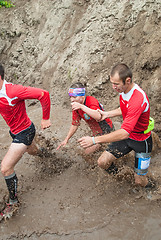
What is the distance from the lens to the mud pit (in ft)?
9.77

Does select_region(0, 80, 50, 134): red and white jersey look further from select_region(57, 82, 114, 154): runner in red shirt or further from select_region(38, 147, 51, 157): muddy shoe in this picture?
select_region(38, 147, 51, 157): muddy shoe

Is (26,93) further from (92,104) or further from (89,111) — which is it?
(92,104)

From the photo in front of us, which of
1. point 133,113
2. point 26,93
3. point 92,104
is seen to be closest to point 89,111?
point 92,104

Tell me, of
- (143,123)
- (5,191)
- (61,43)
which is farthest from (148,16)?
(5,191)

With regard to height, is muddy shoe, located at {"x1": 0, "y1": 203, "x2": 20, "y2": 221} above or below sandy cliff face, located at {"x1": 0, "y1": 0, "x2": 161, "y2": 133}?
below

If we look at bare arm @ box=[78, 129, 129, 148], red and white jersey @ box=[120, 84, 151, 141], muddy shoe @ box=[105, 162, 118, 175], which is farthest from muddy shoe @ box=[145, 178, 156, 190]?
bare arm @ box=[78, 129, 129, 148]

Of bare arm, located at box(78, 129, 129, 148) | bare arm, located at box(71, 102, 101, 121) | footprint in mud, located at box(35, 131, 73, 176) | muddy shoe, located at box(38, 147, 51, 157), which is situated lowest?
footprint in mud, located at box(35, 131, 73, 176)

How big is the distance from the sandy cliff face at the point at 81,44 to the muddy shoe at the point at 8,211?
11.0 feet

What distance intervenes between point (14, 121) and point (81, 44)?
4.76 metres

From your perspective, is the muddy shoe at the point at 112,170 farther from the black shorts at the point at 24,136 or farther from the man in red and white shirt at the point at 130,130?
the black shorts at the point at 24,136

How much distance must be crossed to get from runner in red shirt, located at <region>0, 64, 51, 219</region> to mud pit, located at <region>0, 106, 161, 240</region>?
0.40m

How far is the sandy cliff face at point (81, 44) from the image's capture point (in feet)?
19.6

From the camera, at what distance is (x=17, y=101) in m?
3.38

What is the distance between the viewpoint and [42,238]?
296 centimetres
